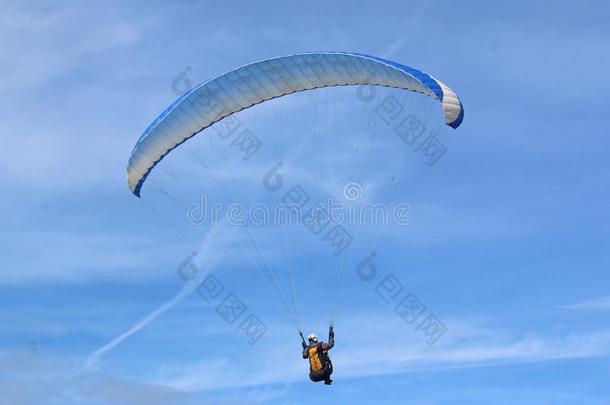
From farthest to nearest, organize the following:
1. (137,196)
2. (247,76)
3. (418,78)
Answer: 1. (137,196)
2. (247,76)
3. (418,78)

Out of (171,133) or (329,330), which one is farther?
(171,133)

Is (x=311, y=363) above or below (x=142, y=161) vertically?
below

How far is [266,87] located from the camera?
40125 millimetres

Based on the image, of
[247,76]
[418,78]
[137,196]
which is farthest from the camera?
[137,196]

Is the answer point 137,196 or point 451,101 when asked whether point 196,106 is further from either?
point 451,101

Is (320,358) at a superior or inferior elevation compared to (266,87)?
inferior

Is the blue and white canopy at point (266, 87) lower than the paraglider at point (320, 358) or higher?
higher

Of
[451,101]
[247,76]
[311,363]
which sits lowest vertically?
[311,363]

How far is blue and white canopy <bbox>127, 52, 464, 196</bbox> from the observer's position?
37719 millimetres

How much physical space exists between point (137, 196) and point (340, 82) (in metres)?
8.71

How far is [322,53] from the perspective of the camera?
1521 inches

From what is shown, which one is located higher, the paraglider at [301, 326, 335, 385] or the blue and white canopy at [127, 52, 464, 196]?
the blue and white canopy at [127, 52, 464, 196]

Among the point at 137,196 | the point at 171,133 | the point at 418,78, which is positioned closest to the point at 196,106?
the point at 171,133

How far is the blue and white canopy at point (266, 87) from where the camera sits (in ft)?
124
